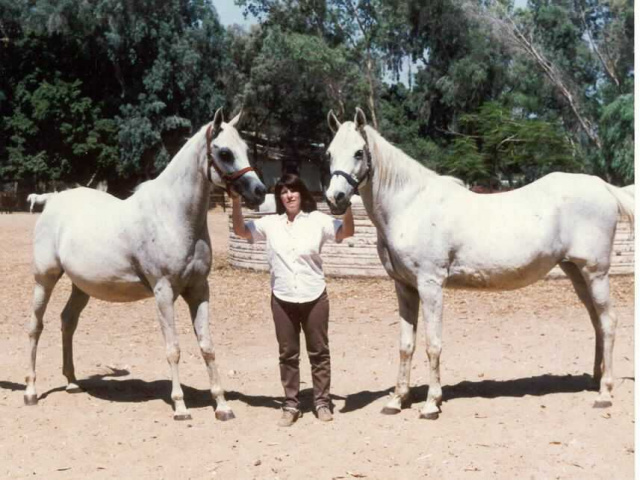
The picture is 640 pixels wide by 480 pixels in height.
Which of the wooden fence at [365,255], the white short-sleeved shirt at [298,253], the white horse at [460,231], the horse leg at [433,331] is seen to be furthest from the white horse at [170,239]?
the wooden fence at [365,255]

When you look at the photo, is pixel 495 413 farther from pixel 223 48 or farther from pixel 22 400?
pixel 223 48

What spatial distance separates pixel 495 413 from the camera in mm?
5414

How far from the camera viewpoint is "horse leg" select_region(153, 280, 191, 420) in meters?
5.41

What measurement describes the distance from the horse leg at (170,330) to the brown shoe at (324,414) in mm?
954

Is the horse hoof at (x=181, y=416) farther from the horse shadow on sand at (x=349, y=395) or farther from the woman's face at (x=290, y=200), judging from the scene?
the woman's face at (x=290, y=200)

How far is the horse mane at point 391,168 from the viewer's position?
545 centimetres

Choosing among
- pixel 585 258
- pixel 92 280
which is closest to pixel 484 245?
pixel 585 258

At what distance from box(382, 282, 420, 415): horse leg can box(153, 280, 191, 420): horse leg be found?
1.50 m

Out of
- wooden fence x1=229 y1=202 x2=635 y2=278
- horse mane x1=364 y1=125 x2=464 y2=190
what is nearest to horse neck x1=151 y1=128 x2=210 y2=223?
horse mane x1=364 y1=125 x2=464 y2=190

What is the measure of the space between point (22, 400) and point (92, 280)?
4.28 feet

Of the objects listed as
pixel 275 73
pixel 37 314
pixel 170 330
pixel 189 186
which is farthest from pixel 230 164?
pixel 275 73

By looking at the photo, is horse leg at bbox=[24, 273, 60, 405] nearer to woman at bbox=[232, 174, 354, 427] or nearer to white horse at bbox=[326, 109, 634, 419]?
woman at bbox=[232, 174, 354, 427]

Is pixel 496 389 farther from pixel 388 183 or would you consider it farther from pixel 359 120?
pixel 359 120

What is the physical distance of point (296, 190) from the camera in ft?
17.6
